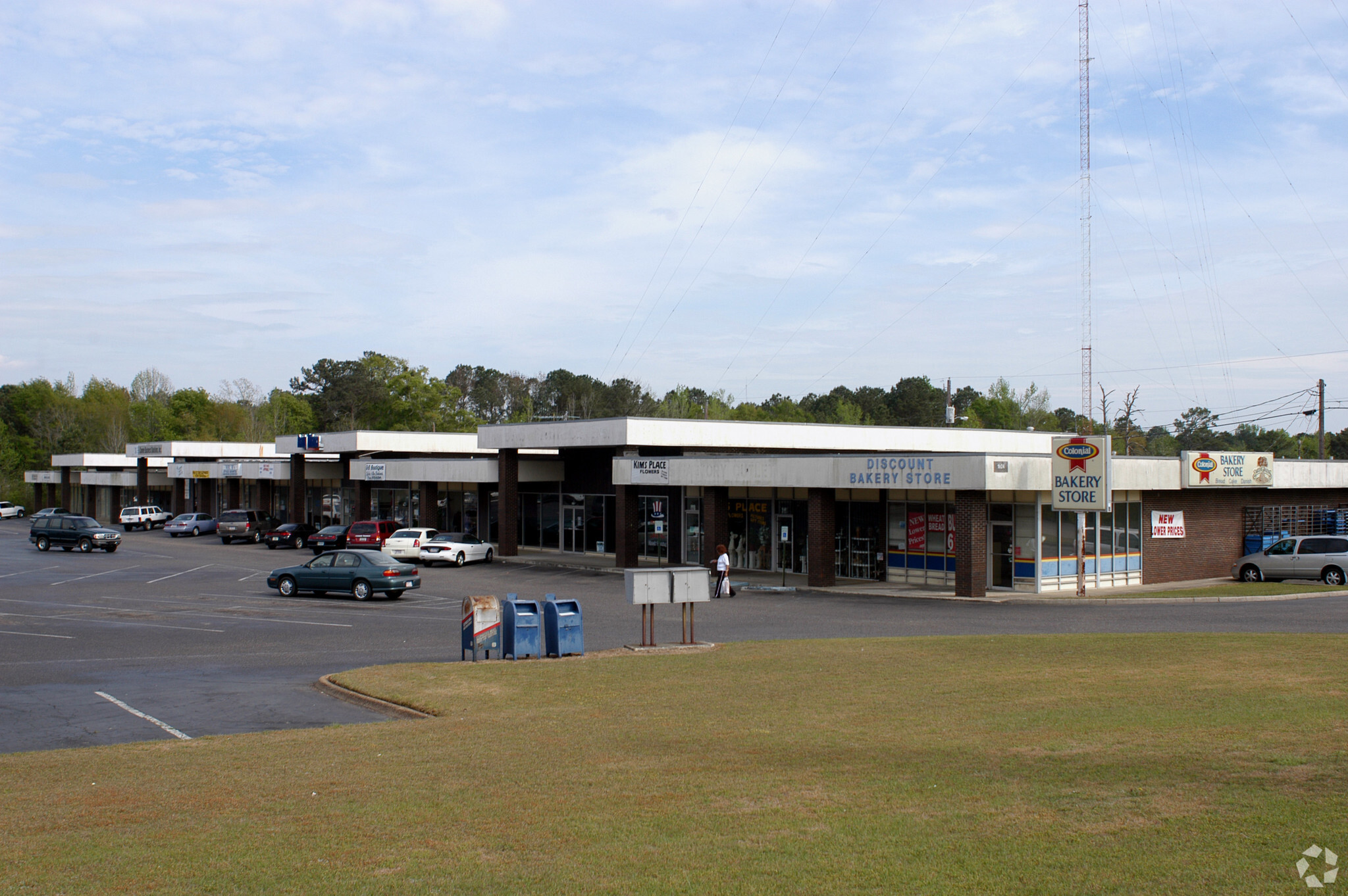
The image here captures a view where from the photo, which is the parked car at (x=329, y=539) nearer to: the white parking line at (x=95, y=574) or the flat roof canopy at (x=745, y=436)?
the white parking line at (x=95, y=574)

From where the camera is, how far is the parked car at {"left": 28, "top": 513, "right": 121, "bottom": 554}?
161ft

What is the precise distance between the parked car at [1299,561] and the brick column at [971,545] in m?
10.6

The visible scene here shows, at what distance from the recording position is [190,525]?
6241cm

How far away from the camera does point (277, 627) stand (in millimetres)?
23094

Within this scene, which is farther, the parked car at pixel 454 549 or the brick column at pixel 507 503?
the brick column at pixel 507 503

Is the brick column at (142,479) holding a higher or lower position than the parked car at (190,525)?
higher

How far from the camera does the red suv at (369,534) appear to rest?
143 ft

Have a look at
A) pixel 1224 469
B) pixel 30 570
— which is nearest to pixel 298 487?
pixel 30 570

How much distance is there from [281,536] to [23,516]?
6006 cm

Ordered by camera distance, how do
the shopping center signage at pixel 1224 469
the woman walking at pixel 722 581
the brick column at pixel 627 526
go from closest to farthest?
the woman walking at pixel 722 581 → the shopping center signage at pixel 1224 469 → the brick column at pixel 627 526

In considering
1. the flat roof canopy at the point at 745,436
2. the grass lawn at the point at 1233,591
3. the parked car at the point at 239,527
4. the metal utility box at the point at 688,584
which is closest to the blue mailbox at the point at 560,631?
the metal utility box at the point at 688,584

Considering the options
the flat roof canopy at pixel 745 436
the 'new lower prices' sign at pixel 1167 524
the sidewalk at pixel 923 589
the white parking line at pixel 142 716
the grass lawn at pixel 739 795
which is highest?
the flat roof canopy at pixel 745 436

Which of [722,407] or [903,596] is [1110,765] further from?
[722,407]

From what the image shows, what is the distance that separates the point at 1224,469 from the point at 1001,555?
971cm
